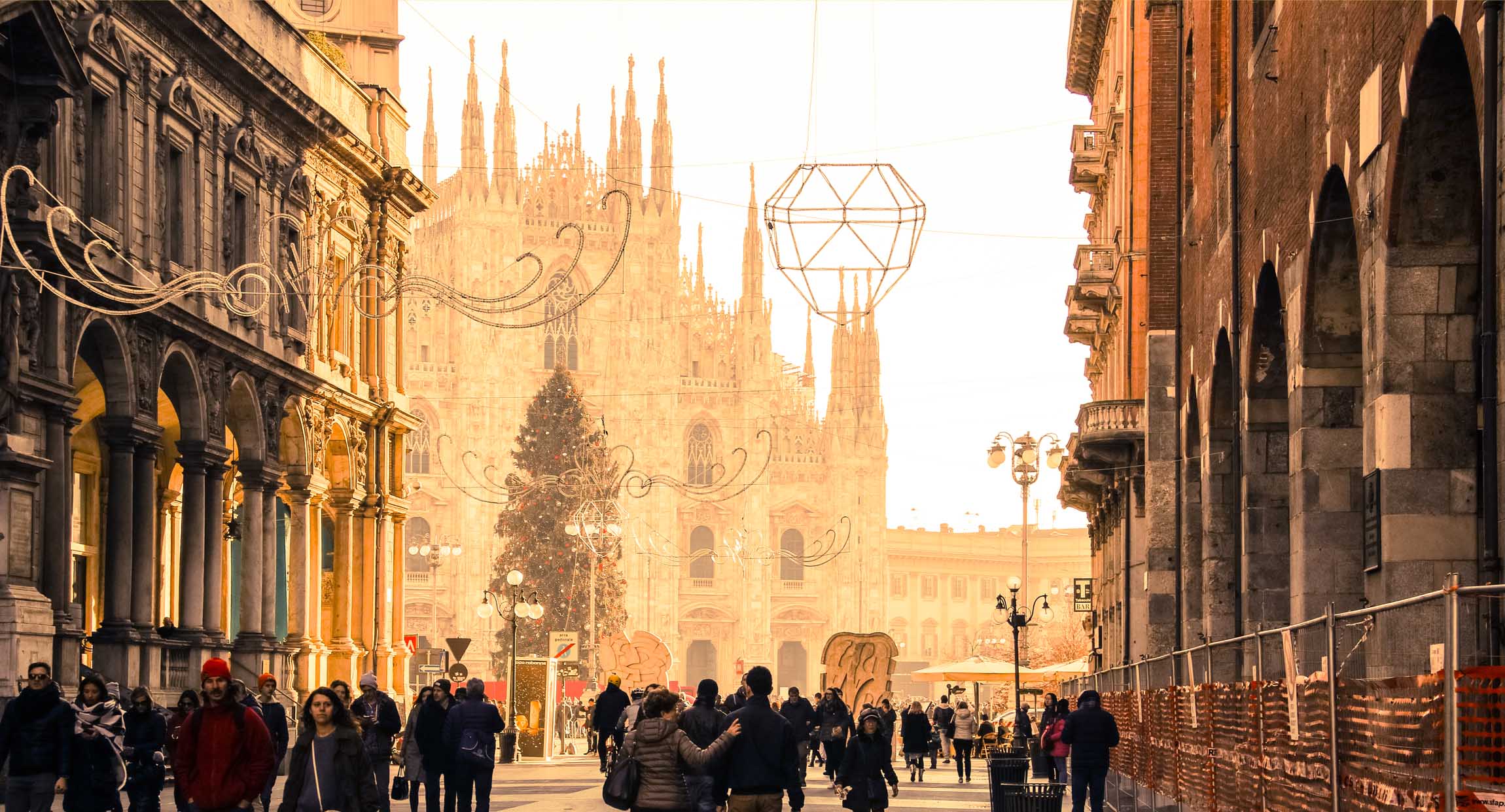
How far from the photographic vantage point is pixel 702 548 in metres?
116

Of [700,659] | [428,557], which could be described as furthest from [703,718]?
[700,659]

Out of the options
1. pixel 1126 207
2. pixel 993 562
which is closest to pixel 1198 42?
pixel 1126 207

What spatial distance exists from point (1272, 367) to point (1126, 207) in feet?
56.1

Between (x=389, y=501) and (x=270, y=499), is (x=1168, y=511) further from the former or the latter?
(x=389, y=501)

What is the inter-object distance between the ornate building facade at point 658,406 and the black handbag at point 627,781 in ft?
293

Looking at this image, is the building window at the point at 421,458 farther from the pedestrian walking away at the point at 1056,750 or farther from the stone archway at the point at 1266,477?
the stone archway at the point at 1266,477

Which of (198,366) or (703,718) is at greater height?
(198,366)

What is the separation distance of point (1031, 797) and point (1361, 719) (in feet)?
31.5

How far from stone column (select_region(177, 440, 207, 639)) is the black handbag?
68.5ft

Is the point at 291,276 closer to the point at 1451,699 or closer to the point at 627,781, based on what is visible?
the point at 627,781

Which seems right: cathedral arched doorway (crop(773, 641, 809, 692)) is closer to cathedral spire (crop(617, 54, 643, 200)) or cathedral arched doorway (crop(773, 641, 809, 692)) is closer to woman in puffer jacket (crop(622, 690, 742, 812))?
cathedral spire (crop(617, 54, 643, 200))

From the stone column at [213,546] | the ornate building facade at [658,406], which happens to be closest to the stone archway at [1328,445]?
the stone column at [213,546]

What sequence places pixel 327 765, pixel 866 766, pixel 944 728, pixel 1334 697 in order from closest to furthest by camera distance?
1. pixel 1334 697
2. pixel 327 765
3. pixel 866 766
4. pixel 944 728

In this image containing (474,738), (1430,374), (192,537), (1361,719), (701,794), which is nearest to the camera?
(1361,719)
